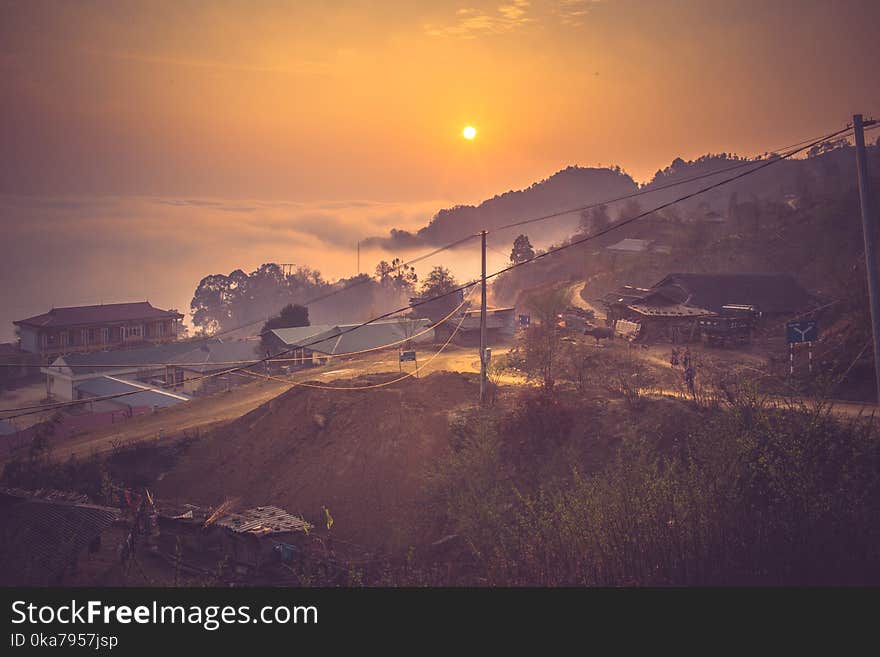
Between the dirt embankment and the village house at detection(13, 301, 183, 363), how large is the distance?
55.1m

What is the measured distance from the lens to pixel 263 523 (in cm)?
1764

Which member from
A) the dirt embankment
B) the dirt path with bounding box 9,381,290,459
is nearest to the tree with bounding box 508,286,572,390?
the dirt embankment

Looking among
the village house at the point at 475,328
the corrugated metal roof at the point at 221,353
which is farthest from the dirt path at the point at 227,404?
the corrugated metal roof at the point at 221,353

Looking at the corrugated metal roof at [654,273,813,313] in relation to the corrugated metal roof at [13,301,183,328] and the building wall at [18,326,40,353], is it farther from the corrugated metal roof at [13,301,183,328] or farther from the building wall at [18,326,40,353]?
the building wall at [18,326,40,353]

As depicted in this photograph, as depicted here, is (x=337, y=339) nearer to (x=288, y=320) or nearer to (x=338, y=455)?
(x=288, y=320)

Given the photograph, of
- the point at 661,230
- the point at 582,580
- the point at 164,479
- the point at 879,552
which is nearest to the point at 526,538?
the point at 582,580

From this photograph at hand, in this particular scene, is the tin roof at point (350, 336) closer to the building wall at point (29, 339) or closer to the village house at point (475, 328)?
the village house at point (475, 328)

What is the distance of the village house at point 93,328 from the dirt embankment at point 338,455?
55.1 metres

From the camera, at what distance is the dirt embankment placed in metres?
20.3

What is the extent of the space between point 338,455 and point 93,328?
64.3 meters

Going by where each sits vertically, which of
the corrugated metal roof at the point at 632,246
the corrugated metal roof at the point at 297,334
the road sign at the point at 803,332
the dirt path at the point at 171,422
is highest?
the corrugated metal roof at the point at 632,246

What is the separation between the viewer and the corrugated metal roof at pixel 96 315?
6981 centimetres

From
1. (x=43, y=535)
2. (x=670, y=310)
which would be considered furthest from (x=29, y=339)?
(x=670, y=310)

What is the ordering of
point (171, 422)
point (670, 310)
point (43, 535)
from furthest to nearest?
point (670, 310) < point (171, 422) < point (43, 535)
